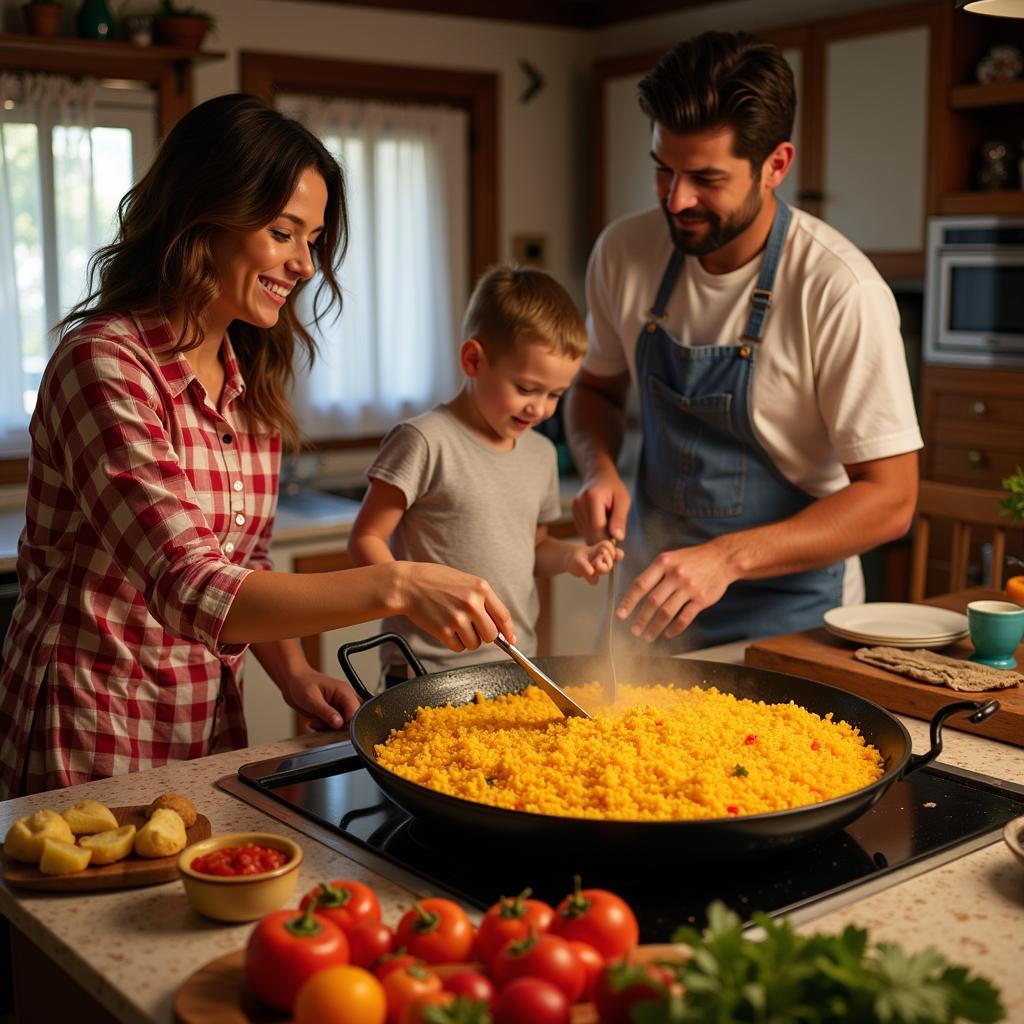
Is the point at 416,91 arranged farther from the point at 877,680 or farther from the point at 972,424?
the point at 877,680

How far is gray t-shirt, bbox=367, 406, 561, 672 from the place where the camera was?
6.90ft

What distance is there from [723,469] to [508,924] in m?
1.47

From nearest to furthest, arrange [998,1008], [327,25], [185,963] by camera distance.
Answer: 1. [998,1008]
2. [185,963]
3. [327,25]

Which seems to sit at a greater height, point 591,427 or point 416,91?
point 416,91

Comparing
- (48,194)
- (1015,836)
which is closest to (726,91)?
(1015,836)

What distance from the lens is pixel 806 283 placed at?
2217 millimetres

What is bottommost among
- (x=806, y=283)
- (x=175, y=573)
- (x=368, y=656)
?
(x=368, y=656)

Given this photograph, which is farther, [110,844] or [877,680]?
[877,680]

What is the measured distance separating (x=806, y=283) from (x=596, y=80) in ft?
9.29

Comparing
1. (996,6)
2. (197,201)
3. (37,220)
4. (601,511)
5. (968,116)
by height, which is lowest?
(601,511)

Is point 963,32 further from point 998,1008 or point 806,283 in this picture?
point 998,1008

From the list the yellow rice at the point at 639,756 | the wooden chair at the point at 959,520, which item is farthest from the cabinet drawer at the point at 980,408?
the yellow rice at the point at 639,756

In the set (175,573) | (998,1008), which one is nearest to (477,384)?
(175,573)

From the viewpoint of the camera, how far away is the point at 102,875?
47.9 inches
